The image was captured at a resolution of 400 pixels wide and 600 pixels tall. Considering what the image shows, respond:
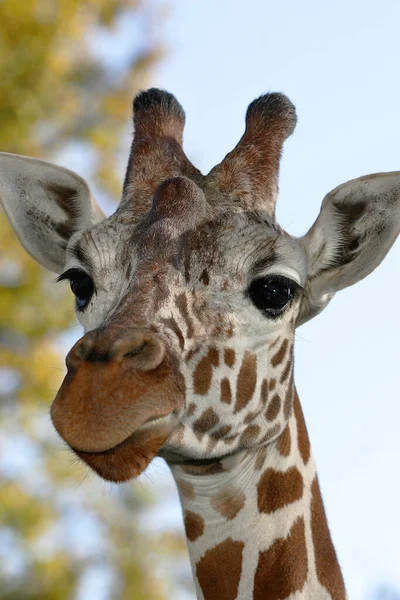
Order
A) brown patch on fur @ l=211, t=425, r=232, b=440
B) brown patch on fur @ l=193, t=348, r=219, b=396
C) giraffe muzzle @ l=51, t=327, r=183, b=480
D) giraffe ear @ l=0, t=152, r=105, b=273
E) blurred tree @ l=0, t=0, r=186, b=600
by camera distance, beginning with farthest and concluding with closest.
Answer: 1. blurred tree @ l=0, t=0, r=186, b=600
2. giraffe ear @ l=0, t=152, r=105, b=273
3. brown patch on fur @ l=211, t=425, r=232, b=440
4. brown patch on fur @ l=193, t=348, r=219, b=396
5. giraffe muzzle @ l=51, t=327, r=183, b=480

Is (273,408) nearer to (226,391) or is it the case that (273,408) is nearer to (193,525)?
(226,391)

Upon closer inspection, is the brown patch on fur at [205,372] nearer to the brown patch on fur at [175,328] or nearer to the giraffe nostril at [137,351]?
the brown patch on fur at [175,328]

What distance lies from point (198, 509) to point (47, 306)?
14174 mm

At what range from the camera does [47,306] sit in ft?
61.8

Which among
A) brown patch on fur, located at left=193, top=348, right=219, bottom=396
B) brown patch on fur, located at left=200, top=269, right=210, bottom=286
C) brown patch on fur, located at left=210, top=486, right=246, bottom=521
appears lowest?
brown patch on fur, located at left=210, top=486, right=246, bottom=521

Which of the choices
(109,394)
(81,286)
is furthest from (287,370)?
(109,394)

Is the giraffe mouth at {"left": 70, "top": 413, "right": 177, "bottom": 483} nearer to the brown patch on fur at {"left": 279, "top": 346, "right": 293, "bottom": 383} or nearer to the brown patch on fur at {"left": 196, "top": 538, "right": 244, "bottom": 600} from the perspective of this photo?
the brown patch on fur at {"left": 196, "top": 538, "right": 244, "bottom": 600}

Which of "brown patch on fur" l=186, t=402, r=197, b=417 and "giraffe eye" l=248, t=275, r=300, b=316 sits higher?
"giraffe eye" l=248, t=275, r=300, b=316

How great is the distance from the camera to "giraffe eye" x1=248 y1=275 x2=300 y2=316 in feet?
16.1

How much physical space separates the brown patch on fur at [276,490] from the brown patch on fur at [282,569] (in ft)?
0.52

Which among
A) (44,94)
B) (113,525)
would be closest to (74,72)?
(44,94)

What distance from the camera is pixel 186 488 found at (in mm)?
5035

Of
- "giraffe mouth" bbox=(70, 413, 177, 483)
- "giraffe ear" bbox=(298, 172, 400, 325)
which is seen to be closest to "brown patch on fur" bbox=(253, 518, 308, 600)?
"giraffe mouth" bbox=(70, 413, 177, 483)

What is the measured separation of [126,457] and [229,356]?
902mm
